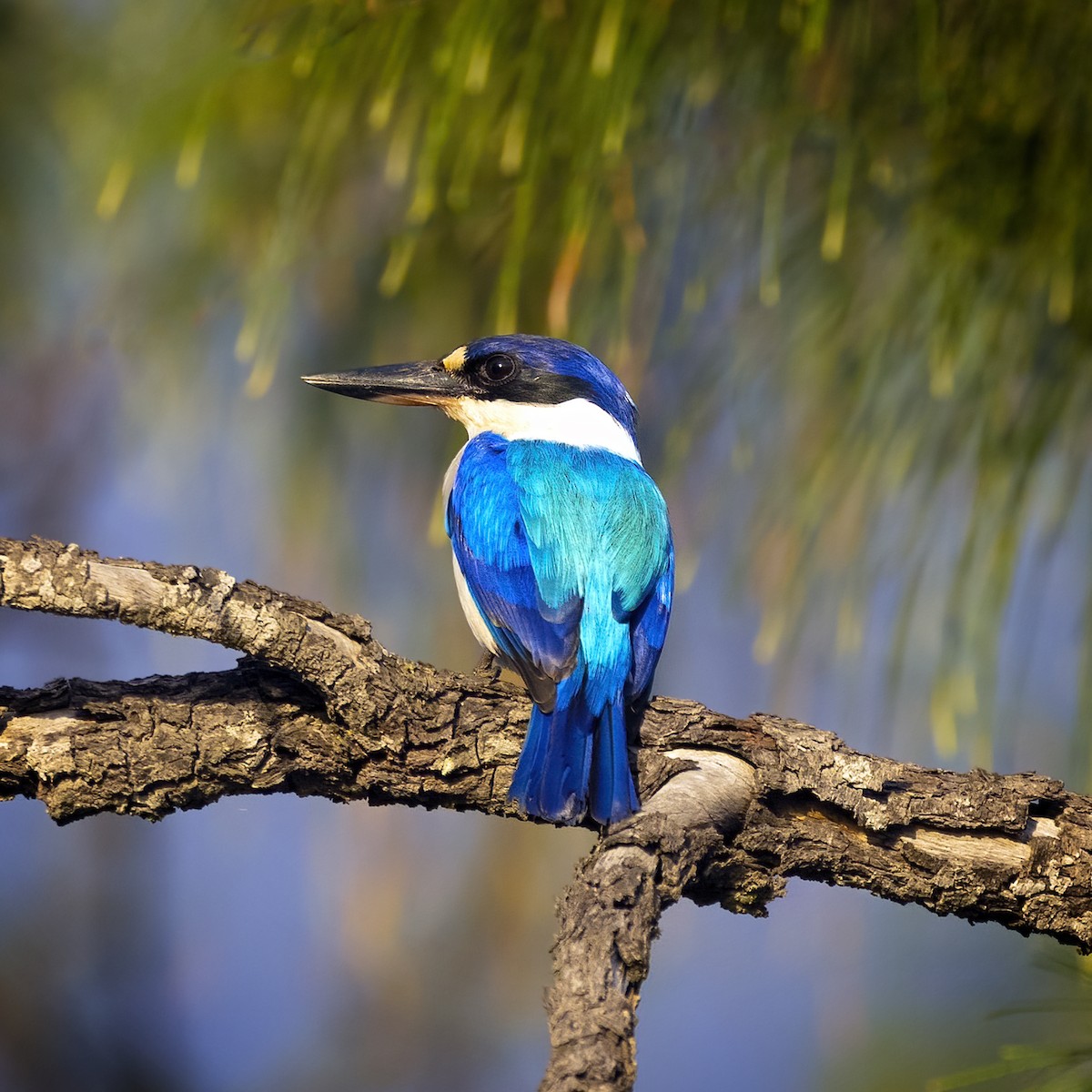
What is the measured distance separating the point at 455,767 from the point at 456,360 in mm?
1232

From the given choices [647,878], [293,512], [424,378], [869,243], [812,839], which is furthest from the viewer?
[293,512]

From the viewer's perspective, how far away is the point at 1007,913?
6.63ft

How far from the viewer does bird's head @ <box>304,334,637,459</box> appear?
3.02 metres

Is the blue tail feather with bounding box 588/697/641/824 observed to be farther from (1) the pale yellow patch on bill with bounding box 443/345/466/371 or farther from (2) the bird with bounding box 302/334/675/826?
(1) the pale yellow patch on bill with bounding box 443/345/466/371

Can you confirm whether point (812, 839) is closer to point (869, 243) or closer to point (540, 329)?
point (869, 243)

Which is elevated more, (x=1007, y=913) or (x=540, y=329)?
(x=540, y=329)

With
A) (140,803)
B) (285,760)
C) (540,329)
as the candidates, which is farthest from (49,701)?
(540,329)

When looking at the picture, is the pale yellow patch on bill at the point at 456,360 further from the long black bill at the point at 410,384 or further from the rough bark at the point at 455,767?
the rough bark at the point at 455,767

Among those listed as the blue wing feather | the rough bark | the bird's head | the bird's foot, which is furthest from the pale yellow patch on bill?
the rough bark

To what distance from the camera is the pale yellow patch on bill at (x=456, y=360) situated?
3012 mm

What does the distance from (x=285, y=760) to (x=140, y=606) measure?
372 mm

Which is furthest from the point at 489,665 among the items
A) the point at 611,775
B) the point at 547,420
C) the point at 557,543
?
the point at 611,775

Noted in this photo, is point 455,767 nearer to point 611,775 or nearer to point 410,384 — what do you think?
point 611,775

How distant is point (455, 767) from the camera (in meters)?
2.03
